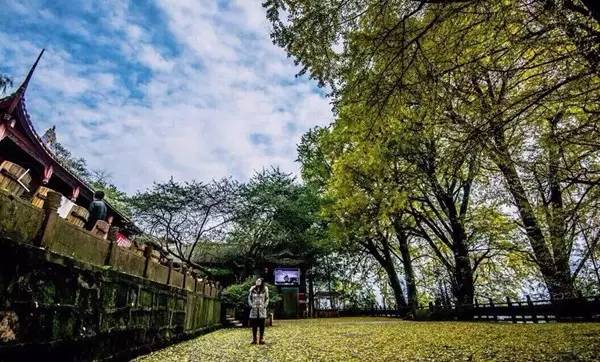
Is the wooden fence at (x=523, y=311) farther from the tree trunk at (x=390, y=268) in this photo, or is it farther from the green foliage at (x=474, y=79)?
the tree trunk at (x=390, y=268)

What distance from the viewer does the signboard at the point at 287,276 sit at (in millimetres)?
28469

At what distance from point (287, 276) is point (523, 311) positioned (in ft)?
61.0

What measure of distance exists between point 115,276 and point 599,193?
25.0 feet

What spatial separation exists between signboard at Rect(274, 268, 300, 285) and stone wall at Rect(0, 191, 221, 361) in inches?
868

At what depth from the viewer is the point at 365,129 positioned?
619cm

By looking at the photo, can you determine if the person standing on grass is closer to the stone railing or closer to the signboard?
the stone railing

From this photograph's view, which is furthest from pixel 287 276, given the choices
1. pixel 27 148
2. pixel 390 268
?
pixel 27 148

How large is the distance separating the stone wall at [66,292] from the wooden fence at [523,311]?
446 inches

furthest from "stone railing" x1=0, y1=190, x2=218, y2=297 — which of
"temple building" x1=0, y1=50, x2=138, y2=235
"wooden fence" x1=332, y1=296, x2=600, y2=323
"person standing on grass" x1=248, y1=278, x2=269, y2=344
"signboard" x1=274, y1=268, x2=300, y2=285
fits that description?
"signboard" x1=274, y1=268, x2=300, y2=285

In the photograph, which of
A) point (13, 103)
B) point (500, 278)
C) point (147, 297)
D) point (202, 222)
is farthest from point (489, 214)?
point (202, 222)

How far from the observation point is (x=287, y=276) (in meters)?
28.6

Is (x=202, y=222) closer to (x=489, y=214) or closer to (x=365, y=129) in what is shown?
(x=489, y=214)

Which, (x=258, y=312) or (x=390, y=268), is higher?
(x=390, y=268)

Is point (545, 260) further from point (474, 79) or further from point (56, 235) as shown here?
point (56, 235)
